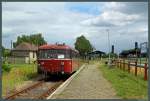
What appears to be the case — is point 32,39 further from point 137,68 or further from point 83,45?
point 137,68

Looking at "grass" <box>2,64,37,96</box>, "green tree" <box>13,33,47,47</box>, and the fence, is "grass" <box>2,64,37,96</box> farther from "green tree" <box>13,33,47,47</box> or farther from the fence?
"green tree" <box>13,33,47,47</box>

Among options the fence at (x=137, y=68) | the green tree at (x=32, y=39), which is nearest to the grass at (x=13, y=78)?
the fence at (x=137, y=68)

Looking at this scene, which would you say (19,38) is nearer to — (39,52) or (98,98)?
(39,52)

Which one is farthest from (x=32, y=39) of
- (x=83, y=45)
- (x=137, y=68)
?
(x=137, y=68)

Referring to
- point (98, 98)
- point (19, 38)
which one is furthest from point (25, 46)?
point (98, 98)

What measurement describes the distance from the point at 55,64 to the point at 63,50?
127 cm

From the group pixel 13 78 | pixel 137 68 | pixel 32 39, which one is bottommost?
pixel 13 78

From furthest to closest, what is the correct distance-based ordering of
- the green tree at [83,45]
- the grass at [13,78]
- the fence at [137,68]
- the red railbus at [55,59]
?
the green tree at [83,45] < the red railbus at [55,59] < the fence at [137,68] < the grass at [13,78]

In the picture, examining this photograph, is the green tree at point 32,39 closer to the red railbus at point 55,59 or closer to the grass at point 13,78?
the grass at point 13,78

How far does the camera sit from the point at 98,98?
14.6 m

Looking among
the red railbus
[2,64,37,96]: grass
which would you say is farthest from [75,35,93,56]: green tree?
the red railbus

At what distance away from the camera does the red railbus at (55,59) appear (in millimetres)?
27656

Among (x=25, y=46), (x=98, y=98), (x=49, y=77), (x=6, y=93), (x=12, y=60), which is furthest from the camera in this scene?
(x=25, y=46)

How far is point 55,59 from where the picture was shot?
27828mm
